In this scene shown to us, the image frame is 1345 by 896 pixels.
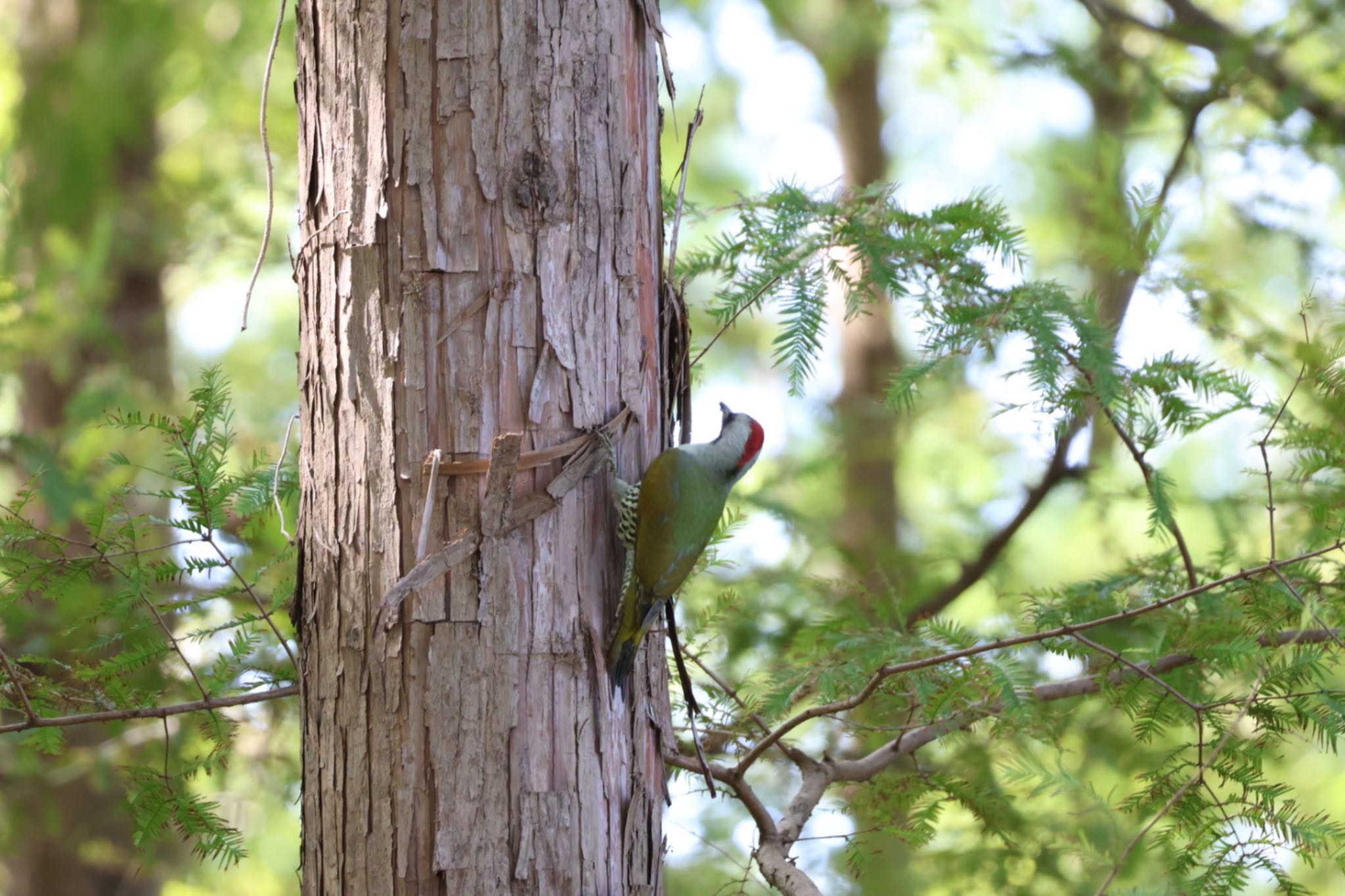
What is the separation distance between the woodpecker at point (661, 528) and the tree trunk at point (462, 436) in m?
0.07

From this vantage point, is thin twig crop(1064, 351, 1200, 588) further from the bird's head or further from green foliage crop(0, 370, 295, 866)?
green foliage crop(0, 370, 295, 866)

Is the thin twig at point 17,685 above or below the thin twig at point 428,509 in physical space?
below

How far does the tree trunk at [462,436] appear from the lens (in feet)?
6.24

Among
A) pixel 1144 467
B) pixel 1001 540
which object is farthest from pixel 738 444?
pixel 1001 540

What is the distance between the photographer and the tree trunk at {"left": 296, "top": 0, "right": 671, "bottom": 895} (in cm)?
190

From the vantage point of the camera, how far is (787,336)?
2.57 m

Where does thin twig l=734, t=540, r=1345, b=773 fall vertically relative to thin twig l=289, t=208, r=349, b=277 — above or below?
below

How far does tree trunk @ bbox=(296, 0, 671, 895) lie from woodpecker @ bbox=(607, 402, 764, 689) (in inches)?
2.7

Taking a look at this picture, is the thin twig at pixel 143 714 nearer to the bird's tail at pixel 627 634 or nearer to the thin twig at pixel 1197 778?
the bird's tail at pixel 627 634

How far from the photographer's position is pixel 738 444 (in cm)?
315

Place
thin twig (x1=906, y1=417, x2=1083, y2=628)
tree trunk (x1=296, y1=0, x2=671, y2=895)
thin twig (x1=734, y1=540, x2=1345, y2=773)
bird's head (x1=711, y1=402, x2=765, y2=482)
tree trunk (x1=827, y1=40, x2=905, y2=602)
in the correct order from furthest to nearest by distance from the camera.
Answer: tree trunk (x1=827, y1=40, x2=905, y2=602) → thin twig (x1=906, y1=417, x2=1083, y2=628) → bird's head (x1=711, y1=402, x2=765, y2=482) → thin twig (x1=734, y1=540, x2=1345, y2=773) → tree trunk (x1=296, y1=0, x2=671, y2=895)

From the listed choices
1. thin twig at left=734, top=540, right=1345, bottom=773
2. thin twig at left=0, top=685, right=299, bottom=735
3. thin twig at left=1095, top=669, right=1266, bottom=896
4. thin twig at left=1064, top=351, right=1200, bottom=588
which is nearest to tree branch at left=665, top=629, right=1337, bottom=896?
thin twig at left=1095, top=669, right=1266, bottom=896

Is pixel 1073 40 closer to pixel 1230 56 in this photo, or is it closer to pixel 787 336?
pixel 1230 56

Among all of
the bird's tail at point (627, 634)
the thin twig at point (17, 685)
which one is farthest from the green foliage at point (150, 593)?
the bird's tail at point (627, 634)
